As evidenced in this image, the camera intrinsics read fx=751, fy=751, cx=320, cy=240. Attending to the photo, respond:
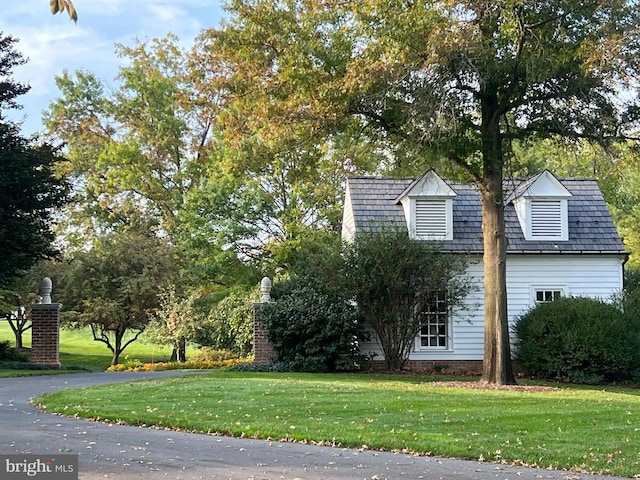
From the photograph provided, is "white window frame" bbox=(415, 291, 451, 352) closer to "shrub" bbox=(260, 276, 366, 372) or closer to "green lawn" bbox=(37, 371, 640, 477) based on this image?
"shrub" bbox=(260, 276, 366, 372)

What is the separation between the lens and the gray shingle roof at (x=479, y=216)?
21.9 meters

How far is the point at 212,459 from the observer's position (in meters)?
7.49

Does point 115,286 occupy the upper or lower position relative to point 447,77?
lower

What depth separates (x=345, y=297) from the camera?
1988cm

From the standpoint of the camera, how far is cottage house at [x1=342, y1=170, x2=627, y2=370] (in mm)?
21531

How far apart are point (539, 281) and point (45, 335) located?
556 inches

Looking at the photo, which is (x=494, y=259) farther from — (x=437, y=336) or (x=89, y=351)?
(x=89, y=351)

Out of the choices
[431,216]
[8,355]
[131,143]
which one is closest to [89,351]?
[131,143]

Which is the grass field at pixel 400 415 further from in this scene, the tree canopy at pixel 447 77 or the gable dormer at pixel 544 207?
the gable dormer at pixel 544 207

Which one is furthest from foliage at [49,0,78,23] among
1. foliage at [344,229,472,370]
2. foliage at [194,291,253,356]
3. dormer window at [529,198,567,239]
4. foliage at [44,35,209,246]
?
foliage at [44,35,209,246]

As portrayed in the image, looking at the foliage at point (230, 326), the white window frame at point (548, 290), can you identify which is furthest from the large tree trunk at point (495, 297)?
the foliage at point (230, 326)

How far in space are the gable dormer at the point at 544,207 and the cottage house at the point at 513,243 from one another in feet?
0.10

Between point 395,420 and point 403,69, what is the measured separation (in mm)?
7939

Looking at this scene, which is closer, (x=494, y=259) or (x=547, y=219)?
(x=494, y=259)
